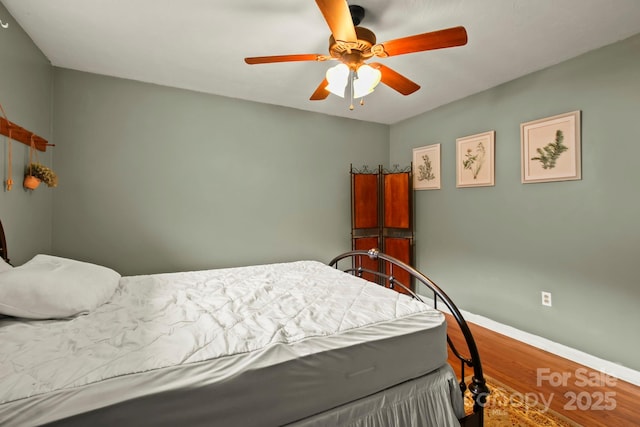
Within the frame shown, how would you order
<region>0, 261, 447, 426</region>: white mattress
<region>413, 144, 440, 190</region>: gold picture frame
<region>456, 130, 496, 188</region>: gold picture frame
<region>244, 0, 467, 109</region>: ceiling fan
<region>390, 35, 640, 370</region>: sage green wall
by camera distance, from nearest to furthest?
<region>0, 261, 447, 426</region>: white mattress
<region>244, 0, 467, 109</region>: ceiling fan
<region>390, 35, 640, 370</region>: sage green wall
<region>456, 130, 496, 188</region>: gold picture frame
<region>413, 144, 440, 190</region>: gold picture frame

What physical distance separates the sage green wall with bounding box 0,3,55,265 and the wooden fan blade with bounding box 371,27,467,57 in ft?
7.46

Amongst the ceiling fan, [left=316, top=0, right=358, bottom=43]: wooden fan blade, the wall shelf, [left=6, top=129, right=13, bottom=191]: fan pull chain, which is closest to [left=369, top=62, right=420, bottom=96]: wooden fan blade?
the ceiling fan

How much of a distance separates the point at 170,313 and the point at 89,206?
182 cm

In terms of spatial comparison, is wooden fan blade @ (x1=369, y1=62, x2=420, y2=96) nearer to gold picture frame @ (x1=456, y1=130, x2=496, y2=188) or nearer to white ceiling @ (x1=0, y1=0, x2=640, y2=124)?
white ceiling @ (x1=0, y1=0, x2=640, y2=124)

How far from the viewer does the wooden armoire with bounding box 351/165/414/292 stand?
147 inches

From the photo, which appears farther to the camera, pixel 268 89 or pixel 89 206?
pixel 268 89

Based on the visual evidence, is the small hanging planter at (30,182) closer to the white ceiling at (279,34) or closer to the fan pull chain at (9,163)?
the fan pull chain at (9,163)

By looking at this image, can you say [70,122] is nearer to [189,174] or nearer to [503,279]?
[189,174]

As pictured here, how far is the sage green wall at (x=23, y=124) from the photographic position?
1824mm

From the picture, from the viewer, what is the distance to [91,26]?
77.4 inches

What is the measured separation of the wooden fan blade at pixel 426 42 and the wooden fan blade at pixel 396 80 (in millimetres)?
172

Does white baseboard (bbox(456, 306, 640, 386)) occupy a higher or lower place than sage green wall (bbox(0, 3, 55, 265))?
lower

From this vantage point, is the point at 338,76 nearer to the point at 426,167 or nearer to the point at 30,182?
the point at 30,182

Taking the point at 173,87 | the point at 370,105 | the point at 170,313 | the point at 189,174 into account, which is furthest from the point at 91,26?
the point at 370,105
